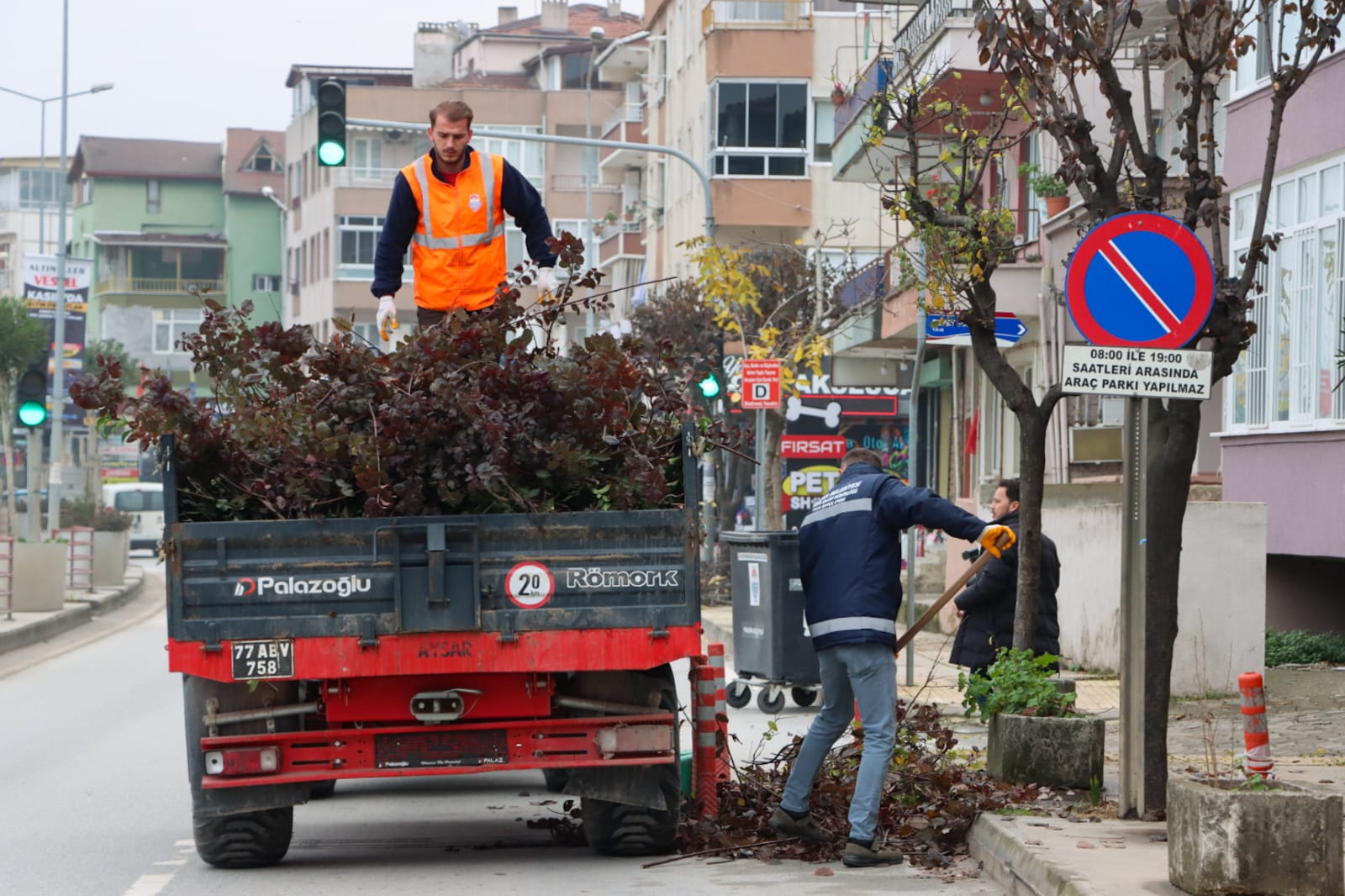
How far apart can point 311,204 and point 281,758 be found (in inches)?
3194

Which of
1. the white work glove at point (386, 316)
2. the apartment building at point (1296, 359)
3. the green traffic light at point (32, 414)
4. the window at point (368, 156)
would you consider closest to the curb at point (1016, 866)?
the white work glove at point (386, 316)

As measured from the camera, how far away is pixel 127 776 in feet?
42.0

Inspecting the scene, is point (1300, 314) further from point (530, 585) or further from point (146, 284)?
point (146, 284)

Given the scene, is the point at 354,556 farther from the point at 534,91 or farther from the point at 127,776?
the point at 534,91

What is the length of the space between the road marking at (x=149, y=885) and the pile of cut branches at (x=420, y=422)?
1.51 metres

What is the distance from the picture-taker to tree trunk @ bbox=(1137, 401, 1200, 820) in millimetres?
9266

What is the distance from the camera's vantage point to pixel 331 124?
2005cm

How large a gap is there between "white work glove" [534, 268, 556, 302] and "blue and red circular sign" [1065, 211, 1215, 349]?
94.5 inches

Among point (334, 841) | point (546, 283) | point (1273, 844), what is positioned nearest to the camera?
point (1273, 844)

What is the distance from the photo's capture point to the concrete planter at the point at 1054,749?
1005 cm

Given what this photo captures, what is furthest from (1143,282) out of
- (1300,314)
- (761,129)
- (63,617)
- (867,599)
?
(761,129)

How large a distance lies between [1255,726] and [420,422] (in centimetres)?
353

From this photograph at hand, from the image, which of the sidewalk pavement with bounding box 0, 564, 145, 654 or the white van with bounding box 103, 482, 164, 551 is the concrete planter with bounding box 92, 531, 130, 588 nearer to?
the sidewalk pavement with bounding box 0, 564, 145, 654

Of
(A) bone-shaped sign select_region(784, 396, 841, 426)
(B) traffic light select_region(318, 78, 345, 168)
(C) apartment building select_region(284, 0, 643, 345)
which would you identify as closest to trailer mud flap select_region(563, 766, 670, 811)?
(B) traffic light select_region(318, 78, 345, 168)
